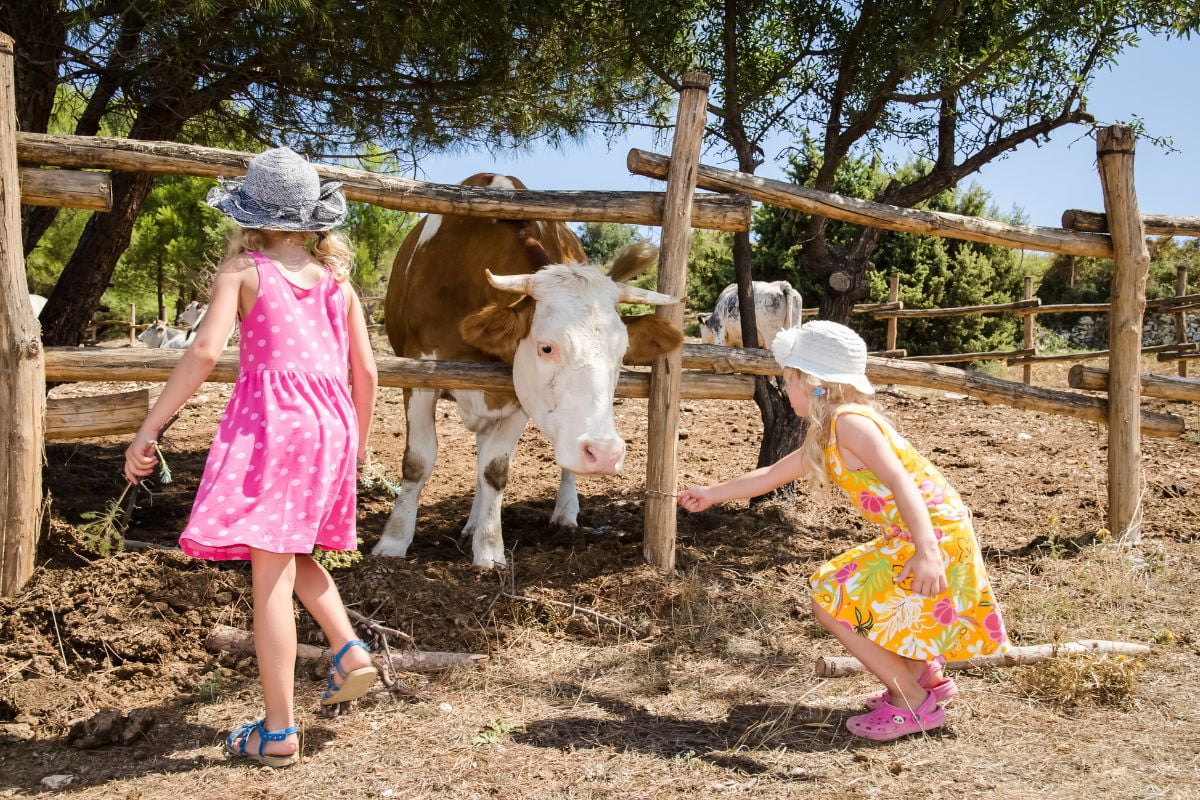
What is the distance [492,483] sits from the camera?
4598 mm

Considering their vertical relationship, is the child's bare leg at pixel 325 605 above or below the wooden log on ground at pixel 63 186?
below

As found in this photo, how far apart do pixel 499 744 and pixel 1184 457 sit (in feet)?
21.4

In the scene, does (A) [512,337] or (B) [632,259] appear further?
(B) [632,259]

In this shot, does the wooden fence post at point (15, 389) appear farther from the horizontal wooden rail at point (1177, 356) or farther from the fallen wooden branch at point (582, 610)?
the horizontal wooden rail at point (1177, 356)

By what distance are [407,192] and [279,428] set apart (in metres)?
1.77

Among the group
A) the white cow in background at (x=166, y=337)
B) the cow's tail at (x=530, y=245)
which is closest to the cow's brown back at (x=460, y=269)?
the cow's tail at (x=530, y=245)

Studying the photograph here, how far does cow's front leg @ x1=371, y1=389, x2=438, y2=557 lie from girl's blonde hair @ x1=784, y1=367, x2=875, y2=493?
89.4 inches

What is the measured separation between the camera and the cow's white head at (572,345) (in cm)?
369

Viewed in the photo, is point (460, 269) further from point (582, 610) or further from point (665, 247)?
point (582, 610)

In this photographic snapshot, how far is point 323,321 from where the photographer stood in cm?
274

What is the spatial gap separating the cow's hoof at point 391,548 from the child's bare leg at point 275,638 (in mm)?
1893

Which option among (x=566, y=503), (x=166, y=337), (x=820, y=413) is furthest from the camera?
(x=166, y=337)

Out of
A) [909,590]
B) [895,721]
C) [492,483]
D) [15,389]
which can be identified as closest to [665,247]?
[492,483]

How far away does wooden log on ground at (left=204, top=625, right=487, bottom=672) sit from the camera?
129 inches
